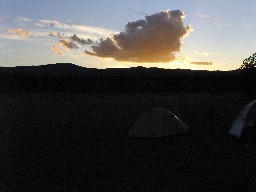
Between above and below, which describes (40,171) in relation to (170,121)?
below

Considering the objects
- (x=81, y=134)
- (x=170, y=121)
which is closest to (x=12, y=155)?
(x=81, y=134)

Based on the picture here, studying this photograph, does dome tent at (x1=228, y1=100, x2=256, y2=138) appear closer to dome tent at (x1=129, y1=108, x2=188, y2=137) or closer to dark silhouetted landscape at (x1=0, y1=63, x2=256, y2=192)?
dark silhouetted landscape at (x1=0, y1=63, x2=256, y2=192)

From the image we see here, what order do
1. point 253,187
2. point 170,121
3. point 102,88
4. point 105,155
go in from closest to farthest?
point 253,187
point 105,155
point 170,121
point 102,88

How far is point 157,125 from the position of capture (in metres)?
14.2

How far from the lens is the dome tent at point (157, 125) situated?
14.2m

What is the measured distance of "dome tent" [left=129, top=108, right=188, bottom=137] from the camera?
46.6 feet

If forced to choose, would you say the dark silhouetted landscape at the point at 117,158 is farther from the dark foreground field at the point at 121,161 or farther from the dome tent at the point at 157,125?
the dome tent at the point at 157,125

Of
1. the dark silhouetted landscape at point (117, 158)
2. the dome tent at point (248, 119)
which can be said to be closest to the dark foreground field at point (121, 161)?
the dark silhouetted landscape at point (117, 158)

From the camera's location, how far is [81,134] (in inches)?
643

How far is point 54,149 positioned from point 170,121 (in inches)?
199

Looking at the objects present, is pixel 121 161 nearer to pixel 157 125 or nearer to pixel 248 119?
pixel 157 125

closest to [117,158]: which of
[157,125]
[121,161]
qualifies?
[121,161]

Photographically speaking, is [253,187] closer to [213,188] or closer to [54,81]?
[213,188]

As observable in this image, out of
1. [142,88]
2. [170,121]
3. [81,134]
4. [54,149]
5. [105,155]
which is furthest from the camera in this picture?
[142,88]
